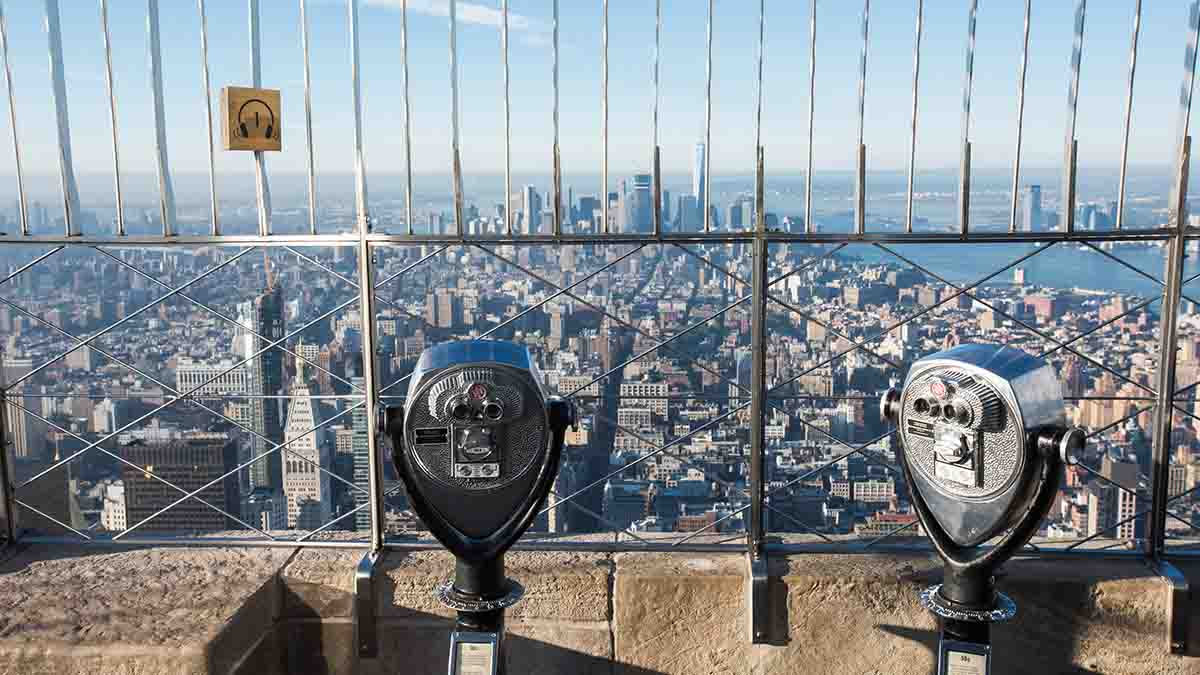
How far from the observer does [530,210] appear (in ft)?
12.4

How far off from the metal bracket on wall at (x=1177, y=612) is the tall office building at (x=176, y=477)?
132 inches

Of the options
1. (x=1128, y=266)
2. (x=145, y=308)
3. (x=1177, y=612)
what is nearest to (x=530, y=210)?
(x=145, y=308)

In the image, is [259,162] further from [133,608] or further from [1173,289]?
[1173,289]

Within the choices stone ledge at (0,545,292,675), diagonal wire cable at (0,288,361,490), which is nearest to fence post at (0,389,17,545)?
stone ledge at (0,545,292,675)

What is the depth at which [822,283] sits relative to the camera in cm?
427

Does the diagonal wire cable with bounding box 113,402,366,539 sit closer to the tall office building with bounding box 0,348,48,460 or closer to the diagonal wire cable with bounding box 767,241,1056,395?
the tall office building with bounding box 0,348,48,460

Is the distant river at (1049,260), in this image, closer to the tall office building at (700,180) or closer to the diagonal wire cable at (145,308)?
the tall office building at (700,180)

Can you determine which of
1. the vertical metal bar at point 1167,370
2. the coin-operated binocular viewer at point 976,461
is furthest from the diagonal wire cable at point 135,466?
the vertical metal bar at point 1167,370

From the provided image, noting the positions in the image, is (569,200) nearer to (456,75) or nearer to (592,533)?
(456,75)

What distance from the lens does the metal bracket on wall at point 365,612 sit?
3855 mm

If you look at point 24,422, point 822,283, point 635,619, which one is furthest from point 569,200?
point 24,422

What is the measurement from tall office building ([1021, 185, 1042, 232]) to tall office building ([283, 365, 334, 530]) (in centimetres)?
259

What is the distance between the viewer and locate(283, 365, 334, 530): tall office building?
13.3ft

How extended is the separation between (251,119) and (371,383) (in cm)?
101
